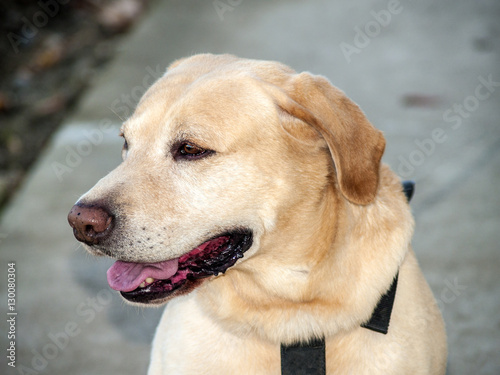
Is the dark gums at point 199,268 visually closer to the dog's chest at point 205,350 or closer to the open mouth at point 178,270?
the open mouth at point 178,270

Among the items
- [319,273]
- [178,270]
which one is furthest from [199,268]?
[319,273]

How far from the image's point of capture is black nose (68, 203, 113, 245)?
2.10 metres

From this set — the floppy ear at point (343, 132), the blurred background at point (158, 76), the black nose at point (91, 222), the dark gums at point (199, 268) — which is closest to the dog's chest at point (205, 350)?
the dark gums at point (199, 268)

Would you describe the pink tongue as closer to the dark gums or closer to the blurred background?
the dark gums

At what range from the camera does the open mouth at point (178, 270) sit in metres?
2.23

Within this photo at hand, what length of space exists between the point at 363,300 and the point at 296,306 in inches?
10.6

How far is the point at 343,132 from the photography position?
2.23 meters

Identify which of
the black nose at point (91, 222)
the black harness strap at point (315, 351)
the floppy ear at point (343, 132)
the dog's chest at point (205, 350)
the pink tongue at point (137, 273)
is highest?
the floppy ear at point (343, 132)

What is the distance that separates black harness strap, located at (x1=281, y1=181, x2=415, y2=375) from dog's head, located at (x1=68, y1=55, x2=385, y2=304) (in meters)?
0.41

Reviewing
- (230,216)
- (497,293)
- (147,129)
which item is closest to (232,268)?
(230,216)

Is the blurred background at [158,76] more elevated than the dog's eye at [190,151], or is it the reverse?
the dog's eye at [190,151]

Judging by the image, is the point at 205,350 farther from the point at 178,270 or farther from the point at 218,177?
the point at 218,177

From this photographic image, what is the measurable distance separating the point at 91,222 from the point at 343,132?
1.00m

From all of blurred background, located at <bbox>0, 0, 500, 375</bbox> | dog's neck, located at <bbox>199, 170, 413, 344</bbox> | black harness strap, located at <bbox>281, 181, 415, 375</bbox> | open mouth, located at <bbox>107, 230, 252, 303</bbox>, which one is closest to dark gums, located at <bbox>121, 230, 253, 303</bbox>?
open mouth, located at <bbox>107, 230, 252, 303</bbox>
